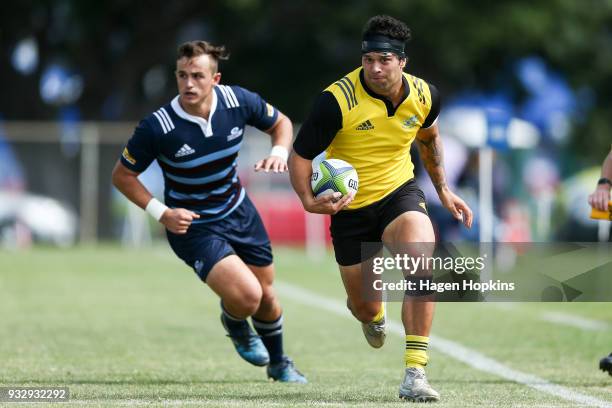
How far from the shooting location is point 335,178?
818cm

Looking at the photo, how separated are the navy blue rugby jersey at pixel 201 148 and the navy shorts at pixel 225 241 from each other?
7cm

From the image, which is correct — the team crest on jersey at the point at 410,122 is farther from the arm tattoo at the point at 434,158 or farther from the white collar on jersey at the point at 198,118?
the white collar on jersey at the point at 198,118

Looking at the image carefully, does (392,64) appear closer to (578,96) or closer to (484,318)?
(484,318)

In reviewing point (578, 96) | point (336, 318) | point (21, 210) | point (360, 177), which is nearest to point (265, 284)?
point (360, 177)

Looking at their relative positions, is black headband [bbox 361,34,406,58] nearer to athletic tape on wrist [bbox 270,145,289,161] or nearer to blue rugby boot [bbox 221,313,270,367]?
athletic tape on wrist [bbox 270,145,289,161]

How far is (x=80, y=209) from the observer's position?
2962cm

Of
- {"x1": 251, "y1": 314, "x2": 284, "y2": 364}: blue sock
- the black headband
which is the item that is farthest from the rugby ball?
{"x1": 251, "y1": 314, "x2": 284, "y2": 364}: blue sock

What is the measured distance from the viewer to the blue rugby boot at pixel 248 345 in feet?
30.7

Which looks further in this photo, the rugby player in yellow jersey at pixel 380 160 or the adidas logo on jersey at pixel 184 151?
the adidas logo on jersey at pixel 184 151

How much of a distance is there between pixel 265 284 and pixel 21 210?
20108 mm

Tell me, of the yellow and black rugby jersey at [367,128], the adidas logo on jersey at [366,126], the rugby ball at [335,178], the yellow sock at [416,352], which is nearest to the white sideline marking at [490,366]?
the yellow sock at [416,352]

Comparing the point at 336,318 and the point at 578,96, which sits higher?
the point at 578,96

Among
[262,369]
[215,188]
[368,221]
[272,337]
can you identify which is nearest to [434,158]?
[368,221]

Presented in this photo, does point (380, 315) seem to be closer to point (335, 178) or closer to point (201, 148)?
point (335, 178)
